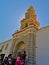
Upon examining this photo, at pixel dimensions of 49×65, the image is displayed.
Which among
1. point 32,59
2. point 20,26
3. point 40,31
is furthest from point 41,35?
point 20,26

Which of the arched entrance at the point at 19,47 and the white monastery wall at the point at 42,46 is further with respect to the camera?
the arched entrance at the point at 19,47

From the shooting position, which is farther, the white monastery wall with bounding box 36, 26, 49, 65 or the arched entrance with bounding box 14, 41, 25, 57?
the arched entrance with bounding box 14, 41, 25, 57

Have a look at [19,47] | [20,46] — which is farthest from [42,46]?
[19,47]

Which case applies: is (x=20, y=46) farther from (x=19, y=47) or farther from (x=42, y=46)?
(x=42, y=46)

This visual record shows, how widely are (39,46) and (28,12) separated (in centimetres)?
843

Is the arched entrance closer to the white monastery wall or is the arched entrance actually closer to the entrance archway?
the entrance archway

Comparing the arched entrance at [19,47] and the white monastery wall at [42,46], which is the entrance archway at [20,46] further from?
the white monastery wall at [42,46]

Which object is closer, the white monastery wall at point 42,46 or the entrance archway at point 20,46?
the white monastery wall at point 42,46

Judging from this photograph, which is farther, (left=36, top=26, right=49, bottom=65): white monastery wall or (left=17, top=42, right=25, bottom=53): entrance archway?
(left=17, top=42, right=25, bottom=53): entrance archway

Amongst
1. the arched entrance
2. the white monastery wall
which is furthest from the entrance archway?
the white monastery wall

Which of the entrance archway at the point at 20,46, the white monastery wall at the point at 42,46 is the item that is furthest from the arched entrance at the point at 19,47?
the white monastery wall at the point at 42,46

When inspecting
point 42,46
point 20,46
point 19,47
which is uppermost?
point 20,46

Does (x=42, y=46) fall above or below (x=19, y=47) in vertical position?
below

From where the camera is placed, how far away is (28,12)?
81.5 ft
